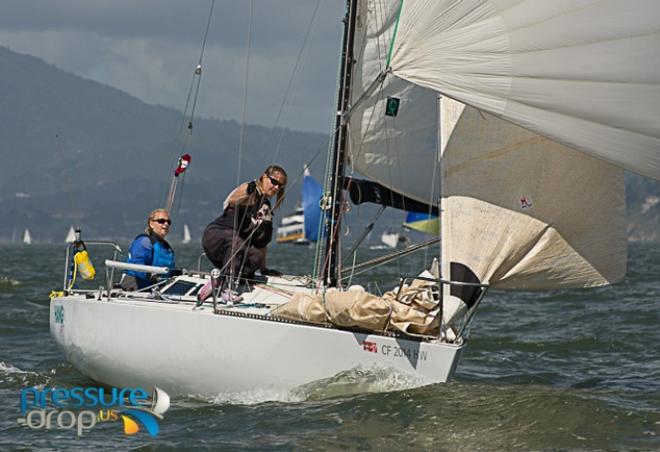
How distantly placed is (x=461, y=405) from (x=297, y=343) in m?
1.47

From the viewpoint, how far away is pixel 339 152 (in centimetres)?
1196

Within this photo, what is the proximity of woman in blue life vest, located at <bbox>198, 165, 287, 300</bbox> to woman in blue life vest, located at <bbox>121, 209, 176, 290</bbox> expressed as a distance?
1.61 ft

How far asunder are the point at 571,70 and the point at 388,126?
3.49 m

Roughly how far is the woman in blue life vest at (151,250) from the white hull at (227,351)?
0.92 metres

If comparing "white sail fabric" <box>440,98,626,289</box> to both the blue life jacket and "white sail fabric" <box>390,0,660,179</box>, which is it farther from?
the blue life jacket

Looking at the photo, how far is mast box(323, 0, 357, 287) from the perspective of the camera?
11.8m

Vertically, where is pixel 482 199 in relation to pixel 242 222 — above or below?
above

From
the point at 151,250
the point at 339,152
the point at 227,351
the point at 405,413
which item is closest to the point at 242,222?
the point at 151,250

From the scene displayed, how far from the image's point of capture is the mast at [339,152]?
11784 millimetres

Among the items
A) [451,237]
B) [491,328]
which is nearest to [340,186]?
[451,237]

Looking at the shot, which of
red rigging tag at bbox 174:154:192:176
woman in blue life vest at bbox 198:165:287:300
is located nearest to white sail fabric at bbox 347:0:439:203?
woman in blue life vest at bbox 198:165:287:300

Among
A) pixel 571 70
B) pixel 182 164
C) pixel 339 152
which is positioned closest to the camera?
pixel 571 70

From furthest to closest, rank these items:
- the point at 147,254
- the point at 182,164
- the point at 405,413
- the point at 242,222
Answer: the point at 182,164, the point at 147,254, the point at 242,222, the point at 405,413

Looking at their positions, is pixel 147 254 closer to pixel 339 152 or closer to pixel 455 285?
pixel 339 152
